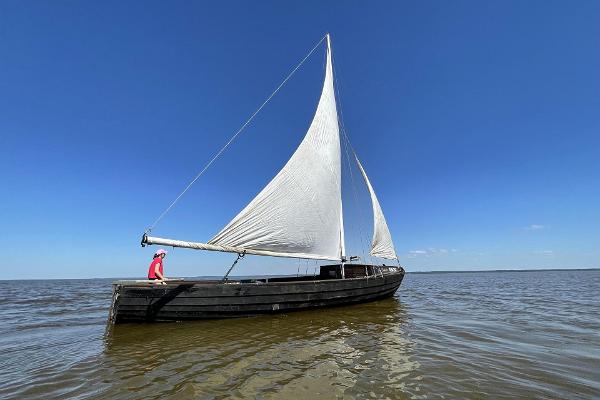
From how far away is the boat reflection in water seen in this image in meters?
5.40

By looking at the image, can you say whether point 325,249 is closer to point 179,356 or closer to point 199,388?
point 179,356

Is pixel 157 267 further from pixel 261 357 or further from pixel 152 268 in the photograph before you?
pixel 261 357

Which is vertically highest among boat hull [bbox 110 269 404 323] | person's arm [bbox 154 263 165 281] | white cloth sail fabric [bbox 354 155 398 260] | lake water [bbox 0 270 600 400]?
white cloth sail fabric [bbox 354 155 398 260]

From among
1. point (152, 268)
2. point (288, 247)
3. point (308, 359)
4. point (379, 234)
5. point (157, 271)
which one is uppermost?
point (379, 234)

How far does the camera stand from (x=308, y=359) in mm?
6980

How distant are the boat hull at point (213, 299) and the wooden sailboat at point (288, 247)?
0.03 metres

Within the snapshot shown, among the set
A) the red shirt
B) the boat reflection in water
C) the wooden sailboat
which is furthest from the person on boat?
the boat reflection in water

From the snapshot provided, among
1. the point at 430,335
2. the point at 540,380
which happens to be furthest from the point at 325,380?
the point at 430,335

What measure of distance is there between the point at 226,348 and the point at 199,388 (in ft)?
8.48

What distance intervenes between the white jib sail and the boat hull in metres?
1.67

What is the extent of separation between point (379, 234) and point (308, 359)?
52.6 ft

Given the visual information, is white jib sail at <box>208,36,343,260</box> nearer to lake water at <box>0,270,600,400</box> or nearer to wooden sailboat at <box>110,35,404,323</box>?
wooden sailboat at <box>110,35,404,323</box>

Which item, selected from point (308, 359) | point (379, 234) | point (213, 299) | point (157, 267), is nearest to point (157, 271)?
point (157, 267)

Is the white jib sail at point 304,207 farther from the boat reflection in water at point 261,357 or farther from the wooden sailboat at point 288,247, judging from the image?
the boat reflection in water at point 261,357
